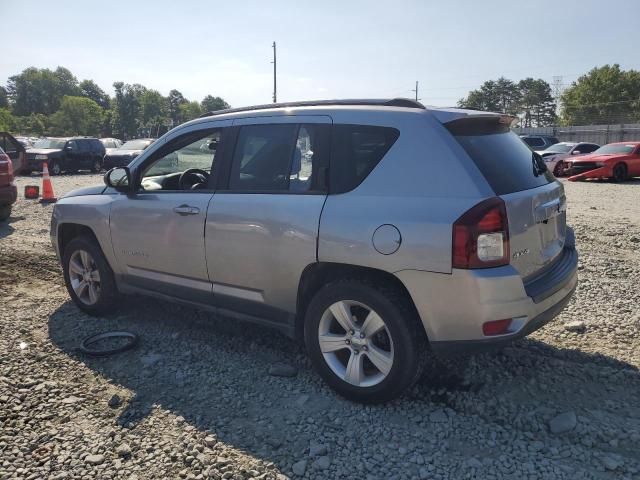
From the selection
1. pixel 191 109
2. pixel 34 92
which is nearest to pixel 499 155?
pixel 34 92

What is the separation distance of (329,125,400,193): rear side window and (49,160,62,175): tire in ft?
75.2

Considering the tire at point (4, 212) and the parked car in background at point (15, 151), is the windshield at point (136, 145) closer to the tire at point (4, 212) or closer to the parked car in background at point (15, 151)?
the parked car in background at point (15, 151)

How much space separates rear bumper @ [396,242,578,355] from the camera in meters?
2.83

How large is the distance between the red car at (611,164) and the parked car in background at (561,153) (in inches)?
52.9

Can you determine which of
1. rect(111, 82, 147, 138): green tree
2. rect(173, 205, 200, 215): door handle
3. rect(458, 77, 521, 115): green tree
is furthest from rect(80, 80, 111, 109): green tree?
rect(173, 205, 200, 215): door handle

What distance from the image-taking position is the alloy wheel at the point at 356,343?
10.5 feet

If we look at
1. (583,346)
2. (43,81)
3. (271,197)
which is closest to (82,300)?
(271,197)

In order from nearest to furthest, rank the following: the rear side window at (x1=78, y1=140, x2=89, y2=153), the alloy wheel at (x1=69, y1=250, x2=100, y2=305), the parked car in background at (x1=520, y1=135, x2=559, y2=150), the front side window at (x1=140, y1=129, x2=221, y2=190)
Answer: the front side window at (x1=140, y1=129, x2=221, y2=190) < the alloy wheel at (x1=69, y1=250, x2=100, y2=305) < the rear side window at (x1=78, y1=140, x2=89, y2=153) < the parked car in background at (x1=520, y1=135, x2=559, y2=150)

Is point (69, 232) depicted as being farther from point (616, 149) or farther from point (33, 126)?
point (33, 126)

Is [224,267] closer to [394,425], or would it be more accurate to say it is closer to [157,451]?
[157,451]

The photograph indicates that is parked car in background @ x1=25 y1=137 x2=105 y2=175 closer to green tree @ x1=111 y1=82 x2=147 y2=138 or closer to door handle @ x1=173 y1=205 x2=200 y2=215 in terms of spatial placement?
door handle @ x1=173 y1=205 x2=200 y2=215

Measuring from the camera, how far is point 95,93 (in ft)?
531

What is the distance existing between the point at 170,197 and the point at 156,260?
54cm

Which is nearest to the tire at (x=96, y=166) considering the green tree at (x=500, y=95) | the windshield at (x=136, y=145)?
the windshield at (x=136, y=145)
